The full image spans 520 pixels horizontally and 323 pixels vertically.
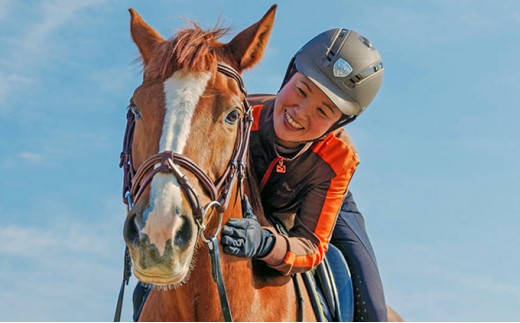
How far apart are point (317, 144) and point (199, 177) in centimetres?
175

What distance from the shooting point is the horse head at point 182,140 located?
4.71 m

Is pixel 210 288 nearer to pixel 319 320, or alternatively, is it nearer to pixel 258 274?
pixel 258 274

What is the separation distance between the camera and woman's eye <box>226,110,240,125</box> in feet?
17.7

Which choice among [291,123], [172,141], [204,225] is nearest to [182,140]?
[172,141]

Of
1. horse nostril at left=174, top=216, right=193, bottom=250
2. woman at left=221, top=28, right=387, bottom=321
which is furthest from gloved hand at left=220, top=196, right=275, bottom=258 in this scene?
horse nostril at left=174, top=216, right=193, bottom=250

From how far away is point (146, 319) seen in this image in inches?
226

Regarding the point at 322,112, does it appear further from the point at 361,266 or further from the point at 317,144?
the point at 361,266

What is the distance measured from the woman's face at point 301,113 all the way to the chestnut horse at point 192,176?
0.55 meters

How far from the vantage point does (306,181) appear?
6504 mm

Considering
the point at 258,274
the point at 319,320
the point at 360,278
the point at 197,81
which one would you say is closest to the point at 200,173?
the point at 197,81

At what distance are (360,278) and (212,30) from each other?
2503 mm

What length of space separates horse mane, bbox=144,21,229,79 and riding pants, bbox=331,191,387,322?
92.3 inches

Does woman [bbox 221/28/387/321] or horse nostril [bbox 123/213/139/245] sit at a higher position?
woman [bbox 221/28/387/321]

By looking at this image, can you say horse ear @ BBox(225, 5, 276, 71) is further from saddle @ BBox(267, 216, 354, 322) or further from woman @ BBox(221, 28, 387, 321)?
saddle @ BBox(267, 216, 354, 322)
